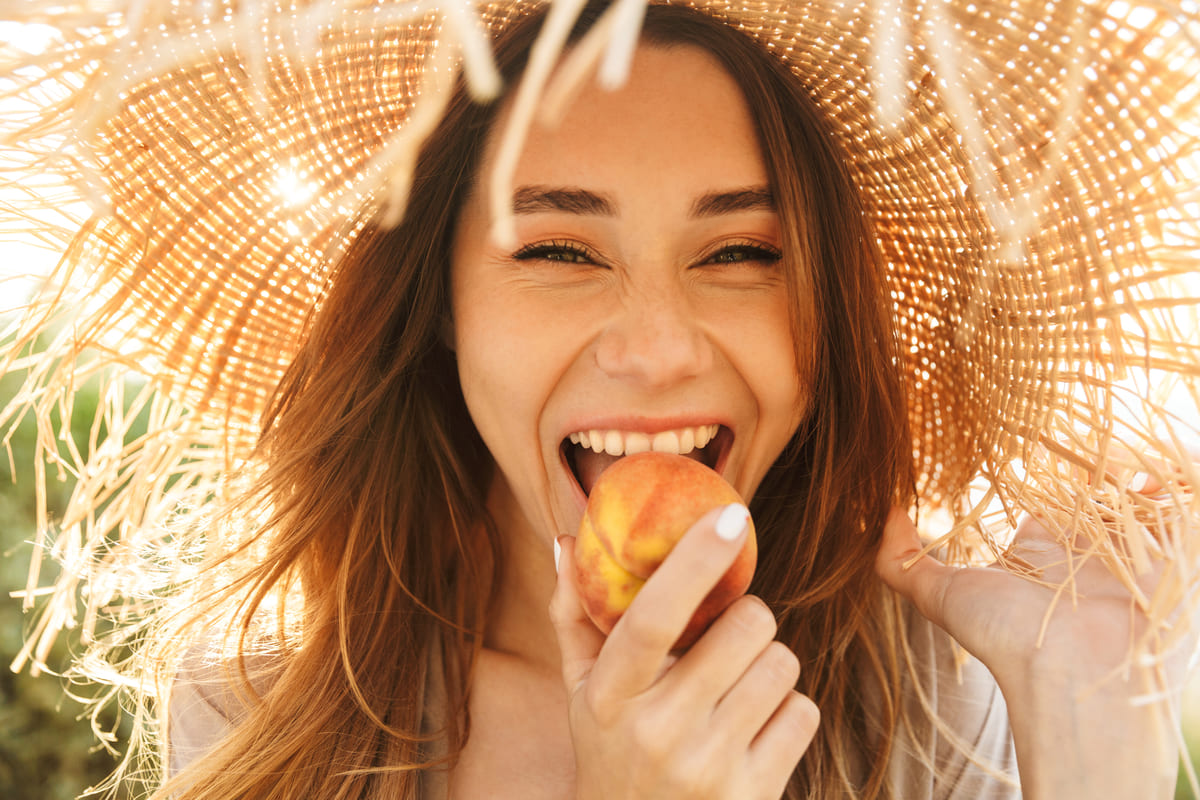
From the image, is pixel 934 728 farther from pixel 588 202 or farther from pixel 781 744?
pixel 588 202

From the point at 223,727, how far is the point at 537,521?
695mm

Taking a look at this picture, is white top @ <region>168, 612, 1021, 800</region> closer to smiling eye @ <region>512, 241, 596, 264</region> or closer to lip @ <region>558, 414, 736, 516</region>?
lip @ <region>558, 414, 736, 516</region>

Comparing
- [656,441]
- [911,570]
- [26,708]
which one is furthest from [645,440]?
[26,708]

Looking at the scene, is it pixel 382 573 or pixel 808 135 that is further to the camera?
pixel 382 573

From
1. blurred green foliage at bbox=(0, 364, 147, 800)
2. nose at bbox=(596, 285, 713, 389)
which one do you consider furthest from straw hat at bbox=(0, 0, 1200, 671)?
blurred green foliage at bbox=(0, 364, 147, 800)

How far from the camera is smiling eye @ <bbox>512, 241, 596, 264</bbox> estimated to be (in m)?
1.42

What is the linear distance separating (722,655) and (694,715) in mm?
76

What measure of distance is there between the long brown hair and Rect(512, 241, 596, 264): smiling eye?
9.6 inches

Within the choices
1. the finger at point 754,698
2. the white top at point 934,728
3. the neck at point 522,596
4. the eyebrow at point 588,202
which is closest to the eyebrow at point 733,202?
the eyebrow at point 588,202

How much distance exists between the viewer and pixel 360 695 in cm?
156

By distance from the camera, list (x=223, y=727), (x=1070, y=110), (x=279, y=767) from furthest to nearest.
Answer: (x=223, y=727)
(x=279, y=767)
(x=1070, y=110)

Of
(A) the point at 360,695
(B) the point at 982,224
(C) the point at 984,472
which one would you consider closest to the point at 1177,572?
(C) the point at 984,472

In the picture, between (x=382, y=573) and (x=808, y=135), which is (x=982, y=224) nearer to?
(x=808, y=135)

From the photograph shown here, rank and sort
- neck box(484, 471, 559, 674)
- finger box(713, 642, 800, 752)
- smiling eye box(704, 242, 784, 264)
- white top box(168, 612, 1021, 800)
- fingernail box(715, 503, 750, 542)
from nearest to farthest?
fingernail box(715, 503, 750, 542), finger box(713, 642, 800, 752), smiling eye box(704, 242, 784, 264), white top box(168, 612, 1021, 800), neck box(484, 471, 559, 674)
